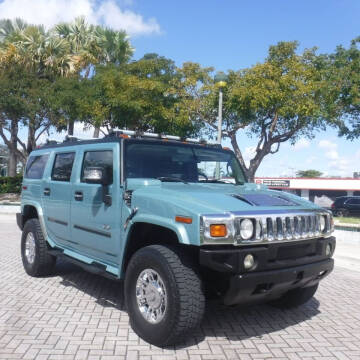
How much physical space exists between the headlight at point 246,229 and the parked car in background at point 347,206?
24884mm

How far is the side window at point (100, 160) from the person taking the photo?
4614 millimetres

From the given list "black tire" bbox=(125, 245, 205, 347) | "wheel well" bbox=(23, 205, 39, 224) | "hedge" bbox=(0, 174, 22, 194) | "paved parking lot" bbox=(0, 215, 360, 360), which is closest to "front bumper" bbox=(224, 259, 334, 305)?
"black tire" bbox=(125, 245, 205, 347)

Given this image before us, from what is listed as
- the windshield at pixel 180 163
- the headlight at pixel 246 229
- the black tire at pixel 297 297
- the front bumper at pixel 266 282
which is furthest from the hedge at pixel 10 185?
the headlight at pixel 246 229

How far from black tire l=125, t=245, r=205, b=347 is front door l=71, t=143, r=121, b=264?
73 cm

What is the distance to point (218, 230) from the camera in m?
3.42

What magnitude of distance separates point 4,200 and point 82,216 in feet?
Answer: 75.3

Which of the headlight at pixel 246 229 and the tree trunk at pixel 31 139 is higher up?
the tree trunk at pixel 31 139

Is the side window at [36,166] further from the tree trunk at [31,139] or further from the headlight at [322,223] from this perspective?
the tree trunk at [31,139]

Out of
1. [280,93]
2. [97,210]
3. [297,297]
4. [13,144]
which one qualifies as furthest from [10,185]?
[297,297]

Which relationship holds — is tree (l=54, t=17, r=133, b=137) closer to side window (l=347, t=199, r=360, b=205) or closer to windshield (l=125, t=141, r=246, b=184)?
side window (l=347, t=199, r=360, b=205)

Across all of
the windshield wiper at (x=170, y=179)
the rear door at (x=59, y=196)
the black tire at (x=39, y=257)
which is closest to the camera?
the windshield wiper at (x=170, y=179)

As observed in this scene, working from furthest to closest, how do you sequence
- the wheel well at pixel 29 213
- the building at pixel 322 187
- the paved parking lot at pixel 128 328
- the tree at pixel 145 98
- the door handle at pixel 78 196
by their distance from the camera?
the building at pixel 322 187, the tree at pixel 145 98, the wheel well at pixel 29 213, the door handle at pixel 78 196, the paved parking lot at pixel 128 328

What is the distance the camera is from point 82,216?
16.5 ft

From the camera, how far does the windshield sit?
181 inches
